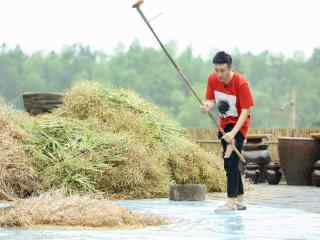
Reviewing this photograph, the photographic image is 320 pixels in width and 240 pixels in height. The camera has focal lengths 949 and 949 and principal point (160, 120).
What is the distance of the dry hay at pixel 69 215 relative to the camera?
7062 millimetres

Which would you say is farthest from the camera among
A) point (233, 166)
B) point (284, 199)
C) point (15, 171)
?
point (284, 199)

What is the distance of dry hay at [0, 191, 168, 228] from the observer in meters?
7.06

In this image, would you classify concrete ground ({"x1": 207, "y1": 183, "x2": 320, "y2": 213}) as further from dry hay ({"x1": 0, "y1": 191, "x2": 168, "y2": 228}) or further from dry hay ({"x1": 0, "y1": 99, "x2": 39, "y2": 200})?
dry hay ({"x1": 0, "y1": 191, "x2": 168, "y2": 228})

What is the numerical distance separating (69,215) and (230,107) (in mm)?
2380

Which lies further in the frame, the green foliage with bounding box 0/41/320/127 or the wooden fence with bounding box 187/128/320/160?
the green foliage with bounding box 0/41/320/127

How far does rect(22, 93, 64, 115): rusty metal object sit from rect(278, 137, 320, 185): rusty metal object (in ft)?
15.8

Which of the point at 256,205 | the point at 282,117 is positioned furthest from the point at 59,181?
the point at 282,117

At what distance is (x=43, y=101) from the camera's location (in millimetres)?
13484

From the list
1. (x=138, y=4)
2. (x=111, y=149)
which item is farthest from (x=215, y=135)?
(x=138, y=4)

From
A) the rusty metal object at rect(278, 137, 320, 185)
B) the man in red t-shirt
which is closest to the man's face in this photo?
the man in red t-shirt

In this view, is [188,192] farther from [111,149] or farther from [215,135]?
[215,135]

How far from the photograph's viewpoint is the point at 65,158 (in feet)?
36.6

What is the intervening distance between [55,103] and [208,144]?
29.3 feet

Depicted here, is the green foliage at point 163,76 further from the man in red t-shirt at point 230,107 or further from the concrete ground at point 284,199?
the man in red t-shirt at point 230,107
